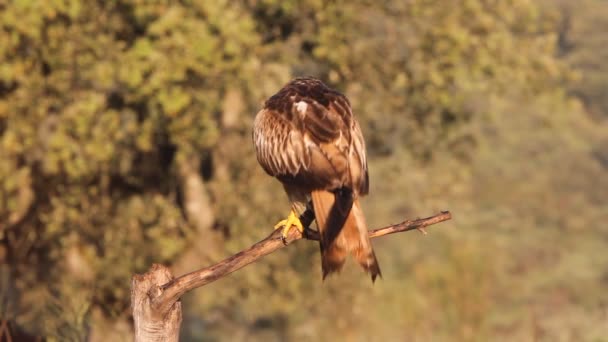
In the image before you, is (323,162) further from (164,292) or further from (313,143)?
(164,292)

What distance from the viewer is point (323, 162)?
20.9 ft

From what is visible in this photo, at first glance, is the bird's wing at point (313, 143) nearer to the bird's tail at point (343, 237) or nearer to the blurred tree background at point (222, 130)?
the bird's tail at point (343, 237)

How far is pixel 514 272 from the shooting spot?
42094 millimetres

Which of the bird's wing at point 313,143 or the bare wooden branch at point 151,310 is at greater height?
the bird's wing at point 313,143

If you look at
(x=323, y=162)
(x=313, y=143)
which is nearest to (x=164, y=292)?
(x=323, y=162)

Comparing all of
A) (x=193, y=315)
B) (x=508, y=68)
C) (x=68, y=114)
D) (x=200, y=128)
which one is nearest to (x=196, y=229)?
(x=200, y=128)

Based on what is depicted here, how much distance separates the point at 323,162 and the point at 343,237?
0.54 meters

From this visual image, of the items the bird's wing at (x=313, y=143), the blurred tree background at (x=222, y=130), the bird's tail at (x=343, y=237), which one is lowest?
the blurred tree background at (x=222, y=130)

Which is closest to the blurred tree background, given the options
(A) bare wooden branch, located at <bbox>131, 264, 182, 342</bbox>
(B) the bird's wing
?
(B) the bird's wing

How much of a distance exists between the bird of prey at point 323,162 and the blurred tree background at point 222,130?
205 centimetres

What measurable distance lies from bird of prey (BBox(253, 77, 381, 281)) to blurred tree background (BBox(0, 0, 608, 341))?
2054 mm

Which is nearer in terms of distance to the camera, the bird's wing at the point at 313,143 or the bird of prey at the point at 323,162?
the bird of prey at the point at 323,162

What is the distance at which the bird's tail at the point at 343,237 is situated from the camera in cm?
594

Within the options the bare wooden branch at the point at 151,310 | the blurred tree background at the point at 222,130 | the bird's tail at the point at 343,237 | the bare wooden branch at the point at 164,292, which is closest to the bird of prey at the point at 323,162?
the bird's tail at the point at 343,237
